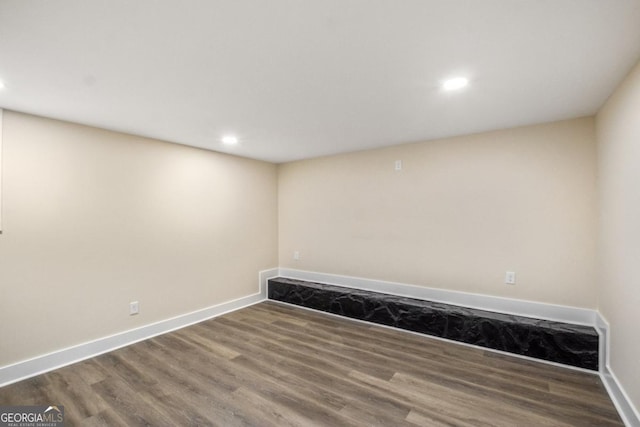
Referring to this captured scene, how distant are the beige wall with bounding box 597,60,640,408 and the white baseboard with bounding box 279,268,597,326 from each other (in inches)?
12.2

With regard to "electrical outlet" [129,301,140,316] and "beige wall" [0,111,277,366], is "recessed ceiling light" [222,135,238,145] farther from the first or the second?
"electrical outlet" [129,301,140,316]

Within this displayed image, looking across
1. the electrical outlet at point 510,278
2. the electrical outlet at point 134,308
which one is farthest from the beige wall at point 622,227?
the electrical outlet at point 134,308

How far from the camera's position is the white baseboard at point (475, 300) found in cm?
266

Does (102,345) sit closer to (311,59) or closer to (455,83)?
(311,59)

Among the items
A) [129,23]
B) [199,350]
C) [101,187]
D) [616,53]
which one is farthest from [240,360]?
[616,53]

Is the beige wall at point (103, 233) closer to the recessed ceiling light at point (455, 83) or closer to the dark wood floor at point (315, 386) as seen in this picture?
the dark wood floor at point (315, 386)

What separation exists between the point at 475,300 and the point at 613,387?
118 centimetres

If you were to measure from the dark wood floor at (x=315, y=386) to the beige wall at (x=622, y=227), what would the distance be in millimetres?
445

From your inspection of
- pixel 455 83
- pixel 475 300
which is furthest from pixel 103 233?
pixel 475 300

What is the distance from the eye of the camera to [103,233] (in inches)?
113

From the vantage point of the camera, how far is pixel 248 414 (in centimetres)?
194

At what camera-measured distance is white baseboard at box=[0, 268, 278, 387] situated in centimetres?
235

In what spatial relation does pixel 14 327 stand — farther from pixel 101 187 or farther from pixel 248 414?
pixel 248 414

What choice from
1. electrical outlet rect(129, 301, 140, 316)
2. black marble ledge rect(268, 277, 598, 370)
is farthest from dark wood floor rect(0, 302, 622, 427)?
electrical outlet rect(129, 301, 140, 316)
